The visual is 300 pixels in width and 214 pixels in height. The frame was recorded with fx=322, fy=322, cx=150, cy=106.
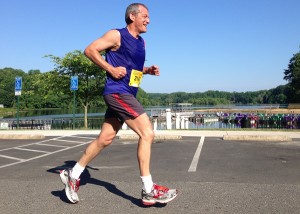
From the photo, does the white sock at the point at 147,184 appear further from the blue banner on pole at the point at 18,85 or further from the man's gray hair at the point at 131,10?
the blue banner on pole at the point at 18,85

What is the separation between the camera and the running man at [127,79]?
11.1ft

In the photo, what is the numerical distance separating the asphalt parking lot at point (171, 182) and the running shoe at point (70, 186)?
74mm

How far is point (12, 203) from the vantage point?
11.3 ft

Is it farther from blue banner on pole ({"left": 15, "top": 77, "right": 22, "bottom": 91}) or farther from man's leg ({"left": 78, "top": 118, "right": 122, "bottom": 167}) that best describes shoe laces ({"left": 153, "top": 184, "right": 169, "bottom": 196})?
blue banner on pole ({"left": 15, "top": 77, "right": 22, "bottom": 91})

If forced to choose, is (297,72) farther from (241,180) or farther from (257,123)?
(241,180)

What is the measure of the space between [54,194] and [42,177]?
1.19m

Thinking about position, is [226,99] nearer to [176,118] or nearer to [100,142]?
[176,118]

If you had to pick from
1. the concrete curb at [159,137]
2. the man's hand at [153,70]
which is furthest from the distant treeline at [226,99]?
the man's hand at [153,70]

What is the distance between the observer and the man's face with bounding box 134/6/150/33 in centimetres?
Answer: 355

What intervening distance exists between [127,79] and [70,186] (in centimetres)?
132

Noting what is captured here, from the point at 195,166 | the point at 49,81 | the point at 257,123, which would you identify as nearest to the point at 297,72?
the point at 257,123

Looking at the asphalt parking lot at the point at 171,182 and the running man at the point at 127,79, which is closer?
the asphalt parking lot at the point at 171,182

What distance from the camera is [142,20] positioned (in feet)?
11.7

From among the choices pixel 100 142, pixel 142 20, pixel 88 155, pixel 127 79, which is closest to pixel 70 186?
pixel 88 155
